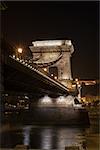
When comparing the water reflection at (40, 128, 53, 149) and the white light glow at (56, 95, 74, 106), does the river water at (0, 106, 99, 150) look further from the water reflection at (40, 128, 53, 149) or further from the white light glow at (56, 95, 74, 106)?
the white light glow at (56, 95, 74, 106)

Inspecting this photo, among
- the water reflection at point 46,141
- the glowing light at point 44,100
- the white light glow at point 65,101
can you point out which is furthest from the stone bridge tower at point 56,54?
the water reflection at point 46,141

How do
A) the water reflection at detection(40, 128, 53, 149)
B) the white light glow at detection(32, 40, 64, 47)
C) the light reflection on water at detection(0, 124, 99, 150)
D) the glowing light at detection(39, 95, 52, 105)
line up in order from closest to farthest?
the light reflection on water at detection(0, 124, 99, 150) < the water reflection at detection(40, 128, 53, 149) < the glowing light at detection(39, 95, 52, 105) < the white light glow at detection(32, 40, 64, 47)

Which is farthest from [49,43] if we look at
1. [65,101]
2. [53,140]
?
[53,140]

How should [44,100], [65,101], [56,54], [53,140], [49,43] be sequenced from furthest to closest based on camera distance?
[49,43]
[56,54]
[65,101]
[44,100]
[53,140]

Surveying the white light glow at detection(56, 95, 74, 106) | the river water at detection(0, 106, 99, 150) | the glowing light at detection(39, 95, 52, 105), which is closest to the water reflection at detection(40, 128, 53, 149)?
the river water at detection(0, 106, 99, 150)

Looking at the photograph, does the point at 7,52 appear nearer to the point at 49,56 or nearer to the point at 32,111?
the point at 32,111

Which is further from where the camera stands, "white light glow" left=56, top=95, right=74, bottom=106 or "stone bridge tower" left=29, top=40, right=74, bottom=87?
"stone bridge tower" left=29, top=40, right=74, bottom=87

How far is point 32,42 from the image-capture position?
63562 mm

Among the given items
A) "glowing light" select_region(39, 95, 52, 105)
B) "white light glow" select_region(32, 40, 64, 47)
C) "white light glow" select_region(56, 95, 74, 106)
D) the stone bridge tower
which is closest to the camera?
"glowing light" select_region(39, 95, 52, 105)

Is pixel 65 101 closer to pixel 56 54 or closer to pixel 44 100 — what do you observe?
pixel 44 100

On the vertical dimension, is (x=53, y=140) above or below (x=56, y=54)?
below

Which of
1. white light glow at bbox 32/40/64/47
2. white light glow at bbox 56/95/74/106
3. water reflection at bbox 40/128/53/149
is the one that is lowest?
water reflection at bbox 40/128/53/149

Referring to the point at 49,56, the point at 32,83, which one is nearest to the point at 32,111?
the point at 49,56

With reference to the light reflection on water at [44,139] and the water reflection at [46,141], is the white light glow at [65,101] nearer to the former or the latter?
the light reflection on water at [44,139]
